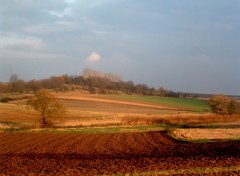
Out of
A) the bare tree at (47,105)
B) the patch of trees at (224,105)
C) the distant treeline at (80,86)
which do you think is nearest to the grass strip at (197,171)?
the bare tree at (47,105)

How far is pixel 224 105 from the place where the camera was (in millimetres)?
89375

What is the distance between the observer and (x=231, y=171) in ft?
56.5

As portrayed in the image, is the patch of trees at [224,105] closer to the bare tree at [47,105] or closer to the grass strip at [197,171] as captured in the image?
the bare tree at [47,105]

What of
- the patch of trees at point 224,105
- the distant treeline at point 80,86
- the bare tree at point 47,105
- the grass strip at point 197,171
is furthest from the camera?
the distant treeline at point 80,86

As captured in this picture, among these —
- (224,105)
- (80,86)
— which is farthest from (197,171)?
(80,86)

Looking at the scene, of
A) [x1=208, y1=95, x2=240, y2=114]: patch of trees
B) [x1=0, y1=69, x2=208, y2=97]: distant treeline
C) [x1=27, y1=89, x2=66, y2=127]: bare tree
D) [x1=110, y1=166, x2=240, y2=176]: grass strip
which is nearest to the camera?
[x1=110, y1=166, x2=240, y2=176]: grass strip

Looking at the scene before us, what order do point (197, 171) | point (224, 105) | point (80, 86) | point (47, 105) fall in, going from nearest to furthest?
point (197, 171) → point (47, 105) → point (224, 105) → point (80, 86)

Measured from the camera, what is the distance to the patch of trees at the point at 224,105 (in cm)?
8869

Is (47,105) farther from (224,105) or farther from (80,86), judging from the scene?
(80,86)

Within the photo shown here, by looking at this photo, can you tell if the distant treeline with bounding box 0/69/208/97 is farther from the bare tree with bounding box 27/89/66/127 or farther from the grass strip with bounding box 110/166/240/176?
the grass strip with bounding box 110/166/240/176

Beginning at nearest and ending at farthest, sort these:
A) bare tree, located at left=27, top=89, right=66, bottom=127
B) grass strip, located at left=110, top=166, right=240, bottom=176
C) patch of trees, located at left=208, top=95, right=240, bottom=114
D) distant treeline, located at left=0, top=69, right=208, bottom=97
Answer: grass strip, located at left=110, top=166, right=240, bottom=176, bare tree, located at left=27, top=89, right=66, bottom=127, patch of trees, located at left=208, top=95, right=240, bottom=114, distant treeline, located at left=0, top=69, right=208, bottom=97

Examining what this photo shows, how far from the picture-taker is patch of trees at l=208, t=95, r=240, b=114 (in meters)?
88.7

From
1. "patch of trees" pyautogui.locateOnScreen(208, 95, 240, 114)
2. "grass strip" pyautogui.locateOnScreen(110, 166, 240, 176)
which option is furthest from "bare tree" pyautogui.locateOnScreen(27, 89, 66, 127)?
"patch of trees" pyautogui.locateOnScreen(208, 95, 240, 114)

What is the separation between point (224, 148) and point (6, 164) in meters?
15.4
